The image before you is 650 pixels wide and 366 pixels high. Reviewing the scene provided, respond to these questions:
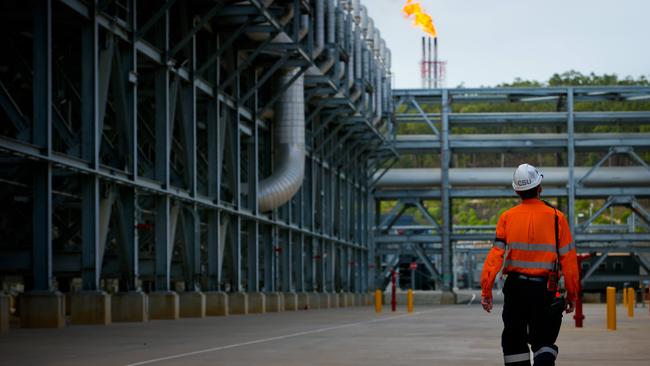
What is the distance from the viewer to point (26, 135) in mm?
21656

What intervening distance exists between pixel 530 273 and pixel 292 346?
728cm

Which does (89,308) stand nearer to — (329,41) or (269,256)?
(269,256)

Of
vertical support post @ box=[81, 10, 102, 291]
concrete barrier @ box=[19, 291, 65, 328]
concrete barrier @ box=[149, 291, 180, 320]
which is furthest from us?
concrete barrier @ box=[149, 291, 180, 320]

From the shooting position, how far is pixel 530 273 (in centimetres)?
926

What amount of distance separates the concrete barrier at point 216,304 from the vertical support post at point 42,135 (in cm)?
1187

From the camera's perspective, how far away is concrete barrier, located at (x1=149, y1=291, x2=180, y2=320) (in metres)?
29.1

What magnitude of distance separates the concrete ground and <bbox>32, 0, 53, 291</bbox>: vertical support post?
1.30 metres

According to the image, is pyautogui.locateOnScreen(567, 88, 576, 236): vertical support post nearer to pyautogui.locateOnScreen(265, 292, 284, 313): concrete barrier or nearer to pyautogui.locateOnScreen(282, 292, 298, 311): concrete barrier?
pyautogui.locateOnScreen(282, 292, 298, 311): concrete barrier

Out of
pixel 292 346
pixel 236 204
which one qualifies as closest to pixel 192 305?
pixel 236 204

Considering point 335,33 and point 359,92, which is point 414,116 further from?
point 335,33

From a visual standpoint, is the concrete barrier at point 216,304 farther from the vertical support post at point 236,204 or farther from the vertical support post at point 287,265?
the vertical support post at point 287,265

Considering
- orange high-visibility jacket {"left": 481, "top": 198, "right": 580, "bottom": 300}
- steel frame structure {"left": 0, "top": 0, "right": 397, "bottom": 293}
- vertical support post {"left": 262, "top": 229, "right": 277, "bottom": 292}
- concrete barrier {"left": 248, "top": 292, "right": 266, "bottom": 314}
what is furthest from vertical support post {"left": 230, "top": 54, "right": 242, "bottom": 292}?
orange high-visibility jacket {"left": 481, "top": 198, "right": 580, "bottom": 300}

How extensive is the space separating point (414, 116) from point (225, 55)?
32777mm

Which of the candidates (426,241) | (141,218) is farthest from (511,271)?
(426,241)
